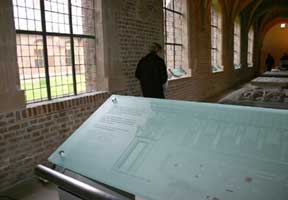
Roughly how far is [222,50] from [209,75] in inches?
90.3

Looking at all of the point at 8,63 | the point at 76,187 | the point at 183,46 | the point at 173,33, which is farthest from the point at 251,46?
the point at 76,187

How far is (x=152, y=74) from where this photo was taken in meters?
5.50

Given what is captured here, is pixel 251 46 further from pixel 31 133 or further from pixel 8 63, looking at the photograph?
pixel 8 63

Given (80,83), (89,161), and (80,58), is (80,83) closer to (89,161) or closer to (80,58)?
(80,58)

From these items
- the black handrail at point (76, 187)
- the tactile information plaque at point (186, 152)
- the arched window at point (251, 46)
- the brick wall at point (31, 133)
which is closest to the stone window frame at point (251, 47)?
the arched window at point (251, 46)

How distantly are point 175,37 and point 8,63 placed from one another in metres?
6.21

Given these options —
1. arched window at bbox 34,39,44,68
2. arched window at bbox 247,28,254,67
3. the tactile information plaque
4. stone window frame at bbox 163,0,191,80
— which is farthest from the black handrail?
arched window at bbox 247,28,254,67

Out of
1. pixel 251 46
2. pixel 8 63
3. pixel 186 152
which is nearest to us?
pixel 186 152

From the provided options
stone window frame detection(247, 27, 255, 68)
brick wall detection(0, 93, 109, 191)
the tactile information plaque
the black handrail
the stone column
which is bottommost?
brick wall detection(0, 93, 109, 191)

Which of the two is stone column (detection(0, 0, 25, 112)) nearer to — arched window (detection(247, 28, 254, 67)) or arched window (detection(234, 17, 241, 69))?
arched window (detection(234, 17, 241, 69))

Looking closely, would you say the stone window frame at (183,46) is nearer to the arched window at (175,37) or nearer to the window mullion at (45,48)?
the arched window at (175,37)

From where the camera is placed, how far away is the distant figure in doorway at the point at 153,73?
17.9ft

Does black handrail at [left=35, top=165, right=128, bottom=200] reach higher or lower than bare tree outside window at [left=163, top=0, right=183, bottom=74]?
lower

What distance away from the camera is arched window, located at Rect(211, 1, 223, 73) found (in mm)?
12148
